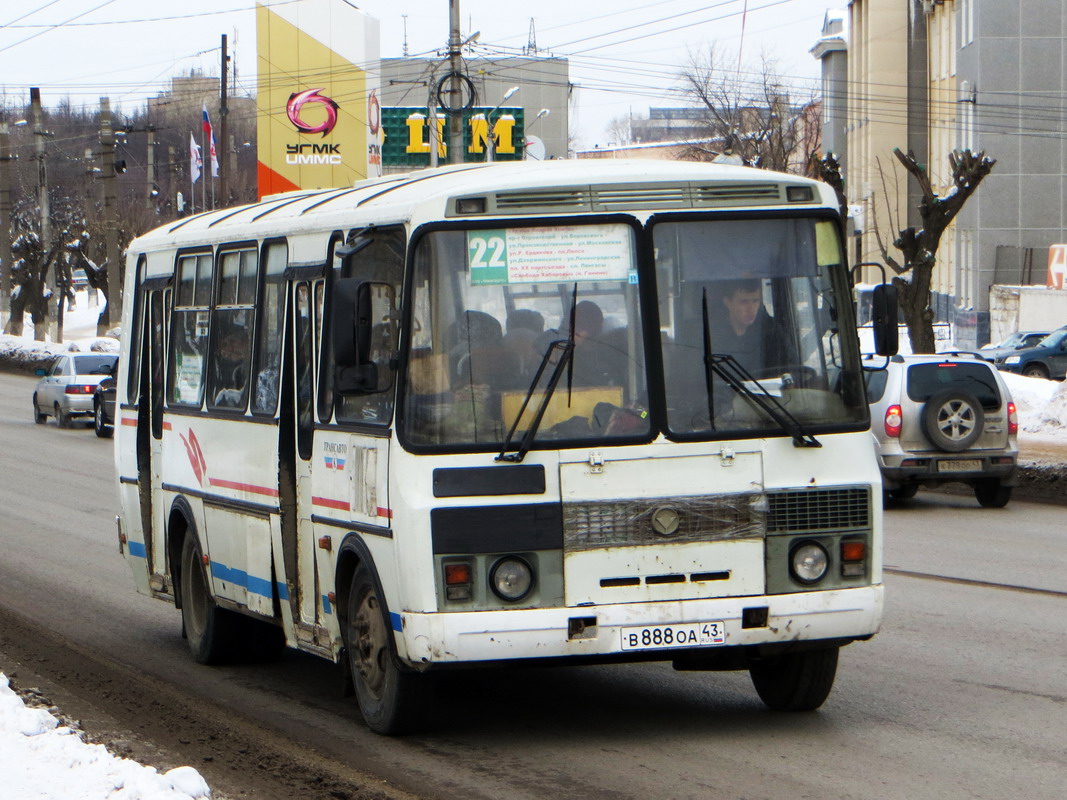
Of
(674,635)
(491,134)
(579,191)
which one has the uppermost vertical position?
(491,134)

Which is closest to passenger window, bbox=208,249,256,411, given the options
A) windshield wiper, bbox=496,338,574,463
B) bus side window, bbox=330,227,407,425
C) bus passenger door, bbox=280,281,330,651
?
bus passenger door, bbox=280,281,330,651

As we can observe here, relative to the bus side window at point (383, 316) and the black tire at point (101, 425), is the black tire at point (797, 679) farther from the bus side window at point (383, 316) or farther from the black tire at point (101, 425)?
the black tire at point (101, 425)

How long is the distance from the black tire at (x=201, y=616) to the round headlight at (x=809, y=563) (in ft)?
→ 13.1

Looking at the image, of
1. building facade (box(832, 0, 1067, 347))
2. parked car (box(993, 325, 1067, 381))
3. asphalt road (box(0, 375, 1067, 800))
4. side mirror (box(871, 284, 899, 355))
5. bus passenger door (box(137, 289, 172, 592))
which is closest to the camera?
asphalt road (box(0, 375, 1067, 800))

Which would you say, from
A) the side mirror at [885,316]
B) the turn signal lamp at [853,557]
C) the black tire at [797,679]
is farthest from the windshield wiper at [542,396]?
the black tire at [797,679]

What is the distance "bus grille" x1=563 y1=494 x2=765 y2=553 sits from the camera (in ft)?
23.1

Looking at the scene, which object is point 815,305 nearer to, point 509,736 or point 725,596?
point 725,596

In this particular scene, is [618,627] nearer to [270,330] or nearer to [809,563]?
[809,563]

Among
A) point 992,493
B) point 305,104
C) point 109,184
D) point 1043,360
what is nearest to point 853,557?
point 992,493

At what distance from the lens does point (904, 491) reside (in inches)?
755

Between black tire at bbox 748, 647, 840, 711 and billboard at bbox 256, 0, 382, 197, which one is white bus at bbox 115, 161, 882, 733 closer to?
black tire at bbox 748, 647, 840, 711

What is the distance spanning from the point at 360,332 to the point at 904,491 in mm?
13189

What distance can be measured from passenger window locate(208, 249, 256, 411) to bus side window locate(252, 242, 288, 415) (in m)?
0.16

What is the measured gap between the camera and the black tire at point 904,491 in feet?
62.0
